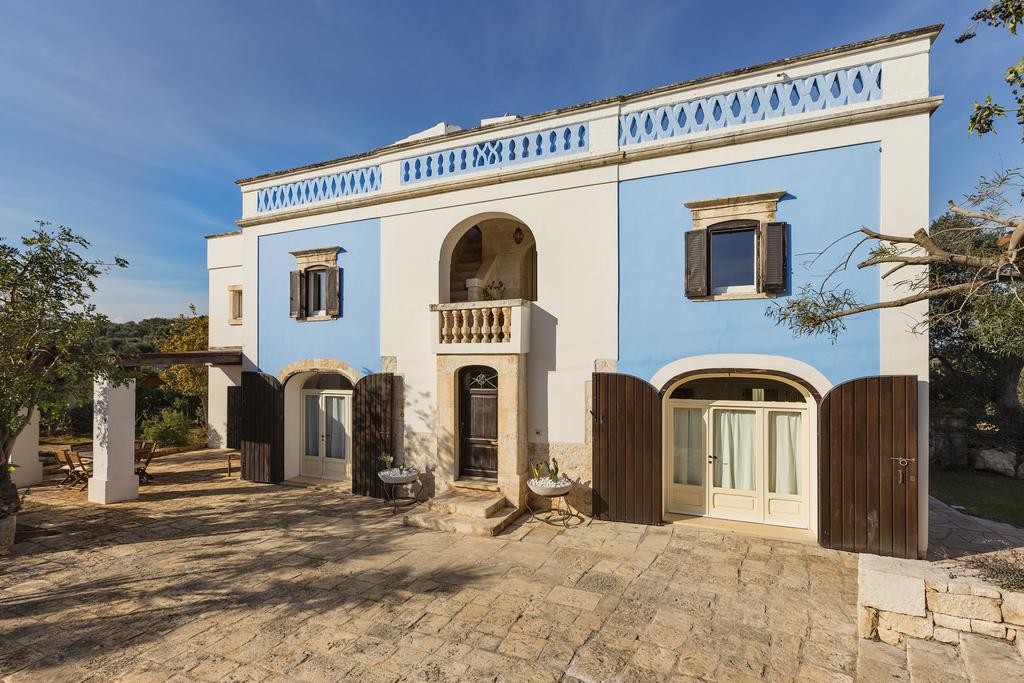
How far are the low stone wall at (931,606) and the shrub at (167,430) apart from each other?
1798 cm

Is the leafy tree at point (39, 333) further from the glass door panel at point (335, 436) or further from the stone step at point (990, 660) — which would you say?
the stone step at point (990, 660)

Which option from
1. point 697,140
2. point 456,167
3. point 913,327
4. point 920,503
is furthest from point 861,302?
point 456,167

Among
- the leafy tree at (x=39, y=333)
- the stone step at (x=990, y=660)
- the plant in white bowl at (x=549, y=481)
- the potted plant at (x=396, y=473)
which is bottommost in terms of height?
the stone step at (x=990, y=660)

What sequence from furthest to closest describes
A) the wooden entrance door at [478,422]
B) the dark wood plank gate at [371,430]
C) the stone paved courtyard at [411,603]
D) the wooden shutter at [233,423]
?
the wooden shutter at [233,423] < the dark wood plank gate at [371,430] < the wooden entrance door at [478,422] < the stone paved courtyard at [411,603]

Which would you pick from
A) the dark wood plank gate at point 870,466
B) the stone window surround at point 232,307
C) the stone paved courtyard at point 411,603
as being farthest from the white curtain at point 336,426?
the dark wood plank gate at point 870,466

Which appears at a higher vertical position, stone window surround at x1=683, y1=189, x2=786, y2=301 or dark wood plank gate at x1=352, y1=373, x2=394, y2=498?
stone window surround at x1=683, y1=189, x2=786, y2=301

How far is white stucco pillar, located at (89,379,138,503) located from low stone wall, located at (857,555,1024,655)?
12489 mm

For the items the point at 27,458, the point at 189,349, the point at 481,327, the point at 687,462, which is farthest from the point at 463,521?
the point at 189,349

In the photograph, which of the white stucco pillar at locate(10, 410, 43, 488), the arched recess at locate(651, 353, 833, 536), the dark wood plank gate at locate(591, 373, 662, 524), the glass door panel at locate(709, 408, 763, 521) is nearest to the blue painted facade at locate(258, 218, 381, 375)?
the dark wood plank gate at locate(591, 373, 662, 524)

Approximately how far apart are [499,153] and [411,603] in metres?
7.92

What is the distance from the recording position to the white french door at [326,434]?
11234mm

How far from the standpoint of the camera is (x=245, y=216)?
11969mm

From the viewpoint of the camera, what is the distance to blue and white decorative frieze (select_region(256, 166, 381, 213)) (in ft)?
34.8

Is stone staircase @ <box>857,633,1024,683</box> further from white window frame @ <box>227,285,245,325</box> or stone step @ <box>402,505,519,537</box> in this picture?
white window frame @ <box>227,285,245,325</box>
